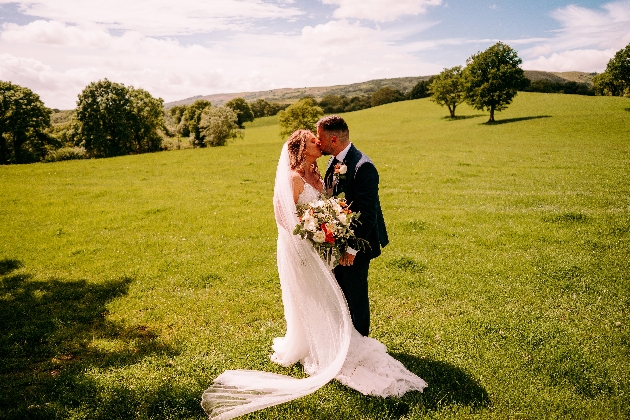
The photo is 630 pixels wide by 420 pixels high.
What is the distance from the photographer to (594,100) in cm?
5944

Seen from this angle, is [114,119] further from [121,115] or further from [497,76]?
[497,76]

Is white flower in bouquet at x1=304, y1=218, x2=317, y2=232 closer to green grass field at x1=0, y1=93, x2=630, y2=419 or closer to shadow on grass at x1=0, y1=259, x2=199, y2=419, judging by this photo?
green grass field at x1=0, y1=93, x2=630, y2=419

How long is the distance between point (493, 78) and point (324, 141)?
56875 mm

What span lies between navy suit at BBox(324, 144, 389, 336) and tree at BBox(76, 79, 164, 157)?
52.4 metres

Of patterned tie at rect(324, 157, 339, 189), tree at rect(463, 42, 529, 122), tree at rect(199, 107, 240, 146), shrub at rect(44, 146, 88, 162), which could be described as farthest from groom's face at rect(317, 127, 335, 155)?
tree at rect(463, 42, 529, 122)

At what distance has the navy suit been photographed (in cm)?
528

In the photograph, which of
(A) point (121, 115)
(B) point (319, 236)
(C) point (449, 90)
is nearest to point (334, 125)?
(B) point (319, 236)

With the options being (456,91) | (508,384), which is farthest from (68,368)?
(456,91)

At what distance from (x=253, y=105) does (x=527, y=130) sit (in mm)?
86340

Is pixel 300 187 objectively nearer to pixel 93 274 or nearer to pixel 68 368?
pixel 68 368

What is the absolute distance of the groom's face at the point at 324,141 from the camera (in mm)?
5402

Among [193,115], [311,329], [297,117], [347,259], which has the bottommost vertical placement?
[311,329]

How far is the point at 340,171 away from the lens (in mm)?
5070

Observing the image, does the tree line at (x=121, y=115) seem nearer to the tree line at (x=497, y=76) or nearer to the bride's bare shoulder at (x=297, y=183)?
the tree line at (x=497, y=76)
